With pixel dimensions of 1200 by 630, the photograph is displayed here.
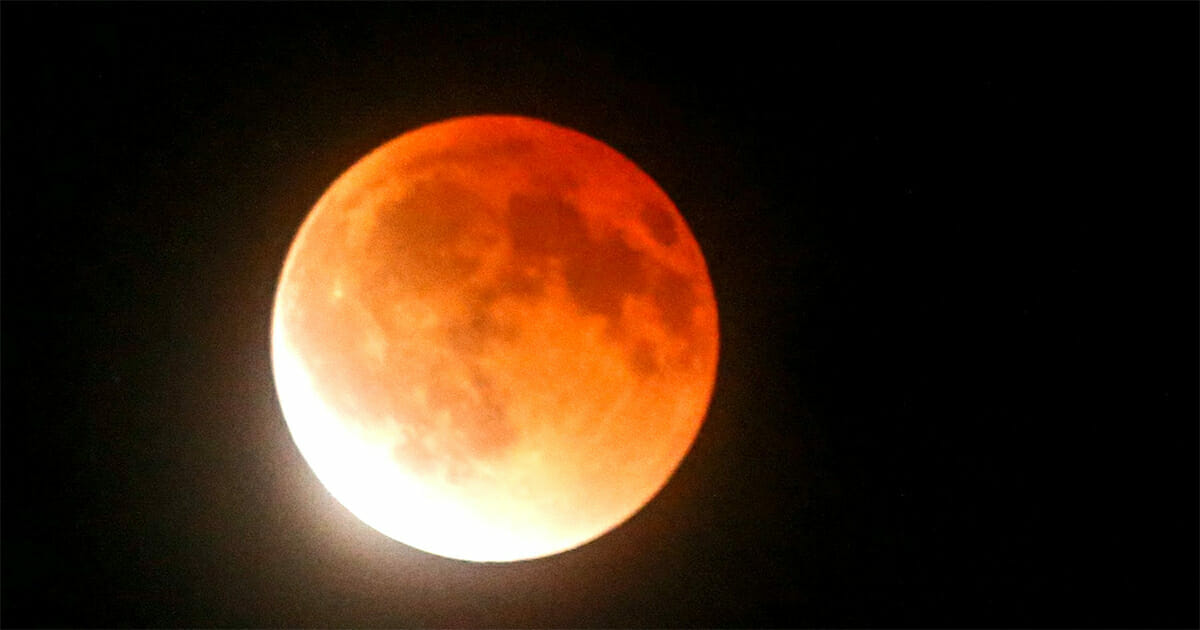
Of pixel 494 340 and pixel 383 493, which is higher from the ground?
pixel 494 340

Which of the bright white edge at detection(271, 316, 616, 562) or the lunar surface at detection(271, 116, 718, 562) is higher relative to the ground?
the lunar surface at detection(271, 116, 718, 562)

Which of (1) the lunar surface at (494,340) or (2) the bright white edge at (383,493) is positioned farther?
(2) the bright white edge at (383,493)

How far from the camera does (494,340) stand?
3230 mm

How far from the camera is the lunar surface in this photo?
3262 mm

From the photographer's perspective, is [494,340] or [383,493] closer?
[494,340]

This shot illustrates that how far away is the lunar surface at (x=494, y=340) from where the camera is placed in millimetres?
3262

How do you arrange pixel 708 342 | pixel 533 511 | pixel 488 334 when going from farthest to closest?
pixel 708 342, pixel 533 511, pixel 488 334

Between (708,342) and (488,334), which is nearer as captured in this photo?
(488,334)

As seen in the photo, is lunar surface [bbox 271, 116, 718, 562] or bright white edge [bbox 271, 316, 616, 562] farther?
bright white edge [bbox 271, 316, 616, 562]

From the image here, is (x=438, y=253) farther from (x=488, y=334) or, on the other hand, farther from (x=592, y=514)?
(x=592, y=514)

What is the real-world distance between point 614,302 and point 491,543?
1169 millimetres

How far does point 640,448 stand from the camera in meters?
3.54

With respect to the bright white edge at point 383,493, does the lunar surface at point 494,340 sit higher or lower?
higher

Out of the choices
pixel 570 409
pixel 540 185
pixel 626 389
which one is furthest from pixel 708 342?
pixel 540 185
